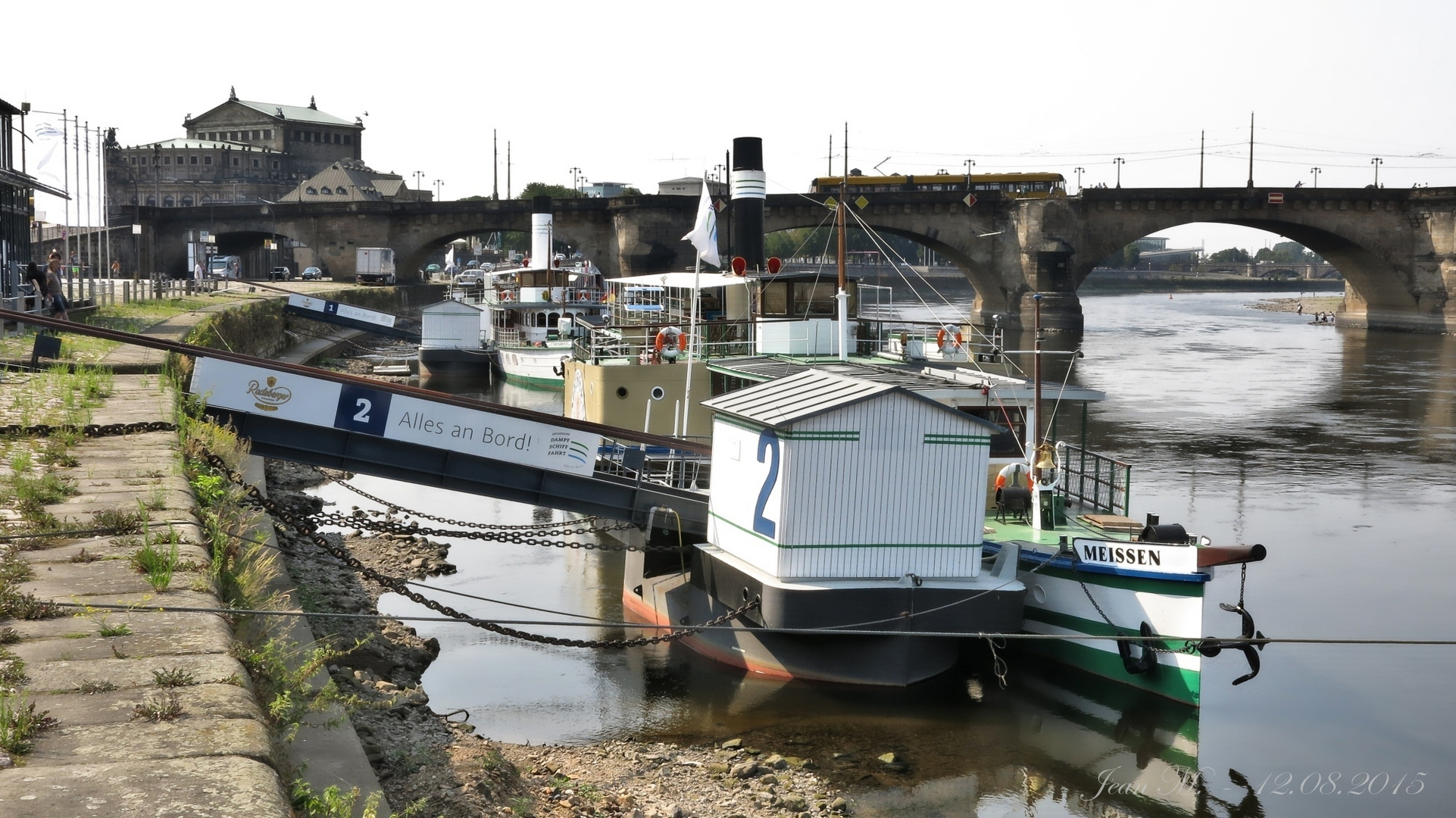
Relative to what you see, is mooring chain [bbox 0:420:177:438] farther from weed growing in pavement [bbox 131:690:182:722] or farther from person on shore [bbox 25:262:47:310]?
person on shore [bbox 25:262:47:310]

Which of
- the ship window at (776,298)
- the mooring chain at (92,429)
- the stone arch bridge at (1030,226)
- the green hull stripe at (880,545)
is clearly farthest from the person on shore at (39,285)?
the stone arch bridge at (1030,226)

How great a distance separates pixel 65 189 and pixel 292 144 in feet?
401

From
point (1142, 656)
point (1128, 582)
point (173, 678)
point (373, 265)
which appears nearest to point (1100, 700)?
point (1142, 656)

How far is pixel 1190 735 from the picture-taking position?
1413cm

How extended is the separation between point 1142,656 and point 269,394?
10.3 meters

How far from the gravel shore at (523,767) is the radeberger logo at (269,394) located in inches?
83.6

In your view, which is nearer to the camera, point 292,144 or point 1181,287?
point 292,144

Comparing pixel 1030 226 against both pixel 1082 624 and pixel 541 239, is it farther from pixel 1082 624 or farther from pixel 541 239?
pixel 1082 624

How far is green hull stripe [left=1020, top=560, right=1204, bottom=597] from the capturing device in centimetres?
1402

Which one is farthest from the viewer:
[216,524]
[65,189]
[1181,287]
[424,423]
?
[1181,287]

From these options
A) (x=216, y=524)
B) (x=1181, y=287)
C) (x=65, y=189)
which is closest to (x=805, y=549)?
(x=216, y=524)

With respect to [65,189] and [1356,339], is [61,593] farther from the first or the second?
[1356,339]

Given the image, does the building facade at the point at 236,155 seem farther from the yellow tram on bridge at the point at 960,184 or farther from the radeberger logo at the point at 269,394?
the radeberger logo at the point at 269,394

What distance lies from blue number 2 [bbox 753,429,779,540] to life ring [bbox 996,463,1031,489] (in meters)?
4.57
